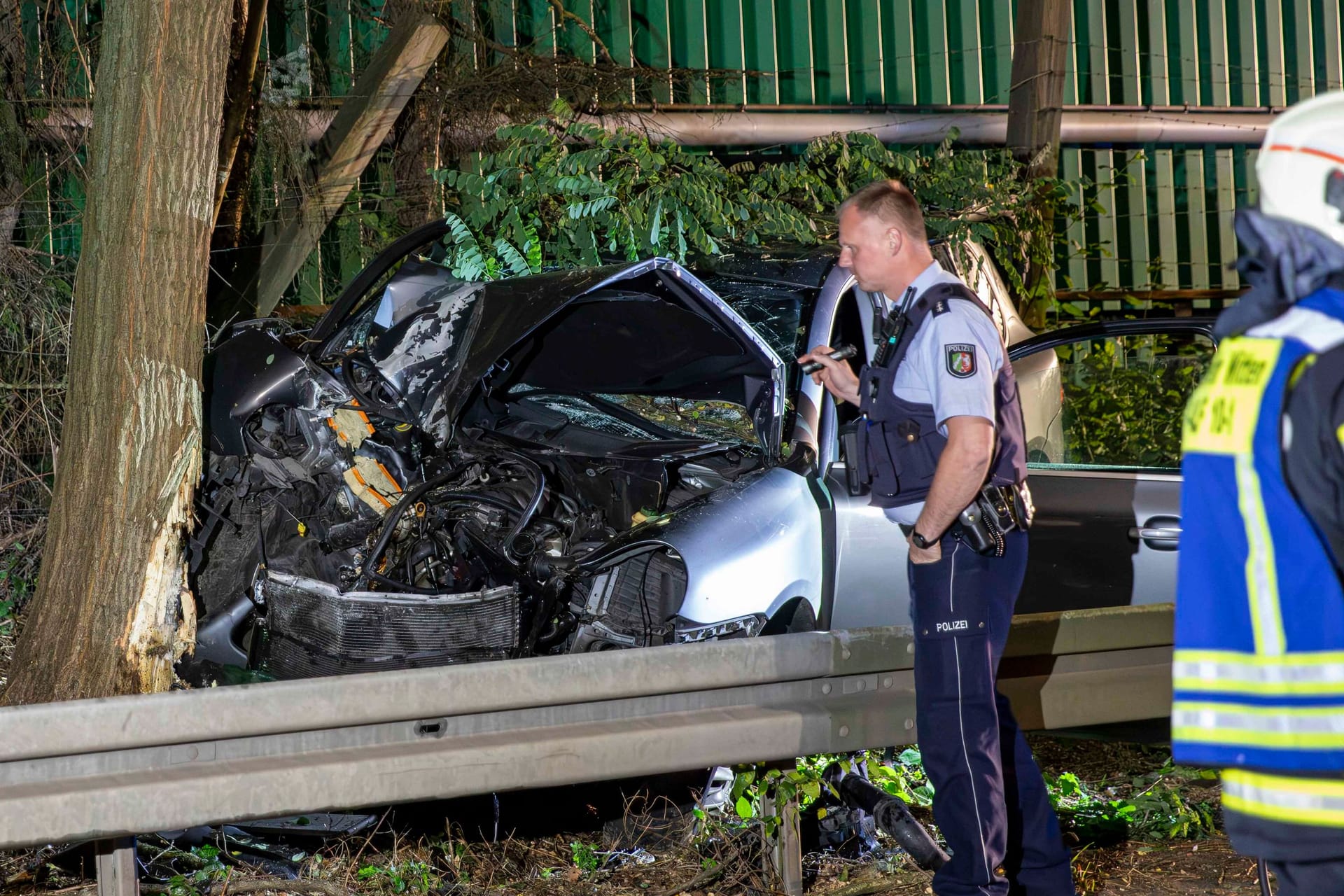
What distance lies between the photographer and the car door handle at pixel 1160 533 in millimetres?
4113

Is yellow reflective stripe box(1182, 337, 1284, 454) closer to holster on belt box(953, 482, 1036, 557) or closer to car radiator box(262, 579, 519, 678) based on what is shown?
holster on belt box(953, 482, 1036, 557)

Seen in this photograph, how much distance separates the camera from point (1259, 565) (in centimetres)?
159

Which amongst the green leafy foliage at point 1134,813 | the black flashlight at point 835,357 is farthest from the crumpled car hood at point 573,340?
the green leafy foliage at point 1134,813

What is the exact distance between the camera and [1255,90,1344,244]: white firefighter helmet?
1.59 meters

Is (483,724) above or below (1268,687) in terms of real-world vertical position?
below

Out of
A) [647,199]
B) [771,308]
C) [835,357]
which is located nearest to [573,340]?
[771,308]

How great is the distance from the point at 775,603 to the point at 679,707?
65cm

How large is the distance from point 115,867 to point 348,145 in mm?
5242

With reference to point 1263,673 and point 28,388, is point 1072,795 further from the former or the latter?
point 28,388

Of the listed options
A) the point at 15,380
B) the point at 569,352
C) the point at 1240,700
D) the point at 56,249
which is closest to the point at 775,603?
the point at 569,352

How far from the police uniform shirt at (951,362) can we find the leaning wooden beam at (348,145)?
194 inches

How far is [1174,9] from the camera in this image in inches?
436

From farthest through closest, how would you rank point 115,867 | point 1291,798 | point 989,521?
1. point 989,521
2. point 115,867
3. point 1291,798

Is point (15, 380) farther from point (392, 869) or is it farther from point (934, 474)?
point (934, 474)
